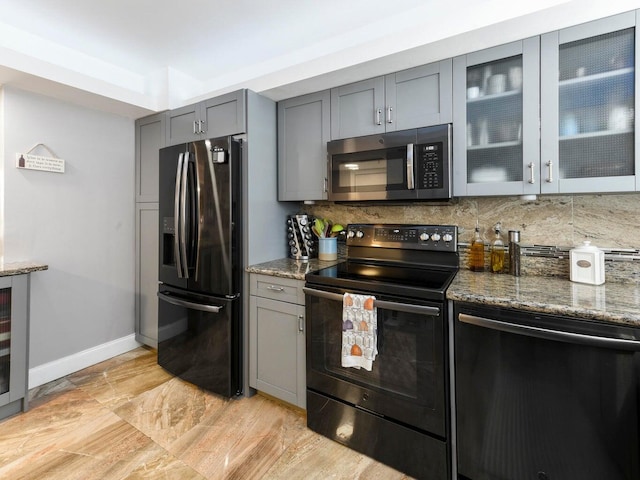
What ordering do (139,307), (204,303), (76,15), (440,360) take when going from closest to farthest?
(440,360)
(76,15)
(204,303)
(139,307)

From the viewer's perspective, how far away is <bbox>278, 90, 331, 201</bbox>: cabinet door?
2.37m

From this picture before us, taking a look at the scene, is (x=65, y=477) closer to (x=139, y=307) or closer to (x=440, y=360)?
(x=139, y=307)

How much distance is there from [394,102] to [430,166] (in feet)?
1.61

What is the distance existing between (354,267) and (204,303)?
109 cm

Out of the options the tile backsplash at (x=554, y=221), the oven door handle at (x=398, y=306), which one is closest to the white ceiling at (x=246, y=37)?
the tile backsplash at (x=554, y=221)

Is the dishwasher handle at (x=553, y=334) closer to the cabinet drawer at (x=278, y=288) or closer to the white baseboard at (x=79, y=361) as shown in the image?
the cabinet drawer at (x=278, y=288)

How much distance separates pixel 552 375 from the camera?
4.31 feet

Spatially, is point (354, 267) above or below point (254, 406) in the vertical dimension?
above

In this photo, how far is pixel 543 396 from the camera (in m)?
1.33

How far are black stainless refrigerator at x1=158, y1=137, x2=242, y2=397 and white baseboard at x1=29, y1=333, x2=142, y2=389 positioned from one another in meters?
0.94

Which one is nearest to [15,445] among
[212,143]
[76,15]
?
[212,143]

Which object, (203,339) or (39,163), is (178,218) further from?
(39,163)

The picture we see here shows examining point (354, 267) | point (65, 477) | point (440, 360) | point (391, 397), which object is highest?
point (354, 267)

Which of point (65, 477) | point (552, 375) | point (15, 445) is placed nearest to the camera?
point (552, 375)
